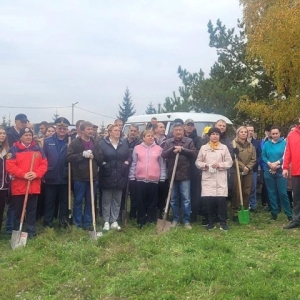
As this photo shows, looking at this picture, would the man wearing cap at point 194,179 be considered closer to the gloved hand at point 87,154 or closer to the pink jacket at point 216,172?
the pink jacket at point 216,172

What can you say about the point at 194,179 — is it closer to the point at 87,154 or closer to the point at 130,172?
the point at 130,172

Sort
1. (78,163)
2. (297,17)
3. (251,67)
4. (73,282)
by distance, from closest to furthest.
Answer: (73,282) < (78,163) < (297,17) < (251,67)

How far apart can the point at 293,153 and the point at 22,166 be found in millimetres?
4374

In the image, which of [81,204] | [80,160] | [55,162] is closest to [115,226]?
[81,204]

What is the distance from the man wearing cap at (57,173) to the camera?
7977 mm

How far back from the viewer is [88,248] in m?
6.38

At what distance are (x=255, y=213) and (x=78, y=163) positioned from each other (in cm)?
397

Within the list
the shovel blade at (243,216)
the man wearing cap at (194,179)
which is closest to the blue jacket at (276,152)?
the shovel blade at (243,216)

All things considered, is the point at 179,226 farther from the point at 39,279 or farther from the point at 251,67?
the point at 251,67

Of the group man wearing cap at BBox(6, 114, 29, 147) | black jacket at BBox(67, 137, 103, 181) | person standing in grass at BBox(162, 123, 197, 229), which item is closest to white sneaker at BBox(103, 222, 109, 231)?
black jacket at BBox(67, 137, 103, 181)

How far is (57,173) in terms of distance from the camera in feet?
26.1

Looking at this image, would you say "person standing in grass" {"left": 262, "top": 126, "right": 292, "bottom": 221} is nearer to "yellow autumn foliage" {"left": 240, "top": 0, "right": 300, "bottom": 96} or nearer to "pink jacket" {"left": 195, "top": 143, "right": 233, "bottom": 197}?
"pink jacket" {"left": 195, "top": 143, "right": 233, "bottom": 197}

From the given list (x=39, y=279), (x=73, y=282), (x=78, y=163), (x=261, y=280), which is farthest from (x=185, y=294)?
(x=78, y=163)

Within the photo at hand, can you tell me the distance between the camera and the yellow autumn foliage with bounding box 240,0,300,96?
1942cm
